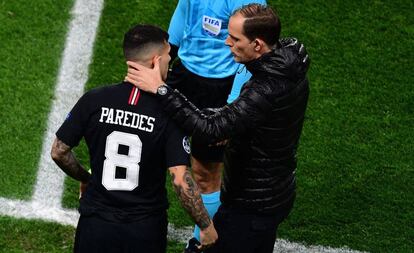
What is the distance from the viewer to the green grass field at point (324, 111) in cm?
746

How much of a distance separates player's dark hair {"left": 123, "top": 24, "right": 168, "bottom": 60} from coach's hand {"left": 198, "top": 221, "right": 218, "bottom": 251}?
1.03m

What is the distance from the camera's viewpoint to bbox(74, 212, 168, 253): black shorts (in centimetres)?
555

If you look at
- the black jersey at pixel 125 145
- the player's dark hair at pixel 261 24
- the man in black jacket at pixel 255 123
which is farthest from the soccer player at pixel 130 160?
the player's dark hair at pixel 261 24

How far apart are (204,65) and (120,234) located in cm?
198

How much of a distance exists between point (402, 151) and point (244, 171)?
2887 mm

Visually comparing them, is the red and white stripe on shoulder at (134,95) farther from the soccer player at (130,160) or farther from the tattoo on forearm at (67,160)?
the tattoo on forearm at (67,160)

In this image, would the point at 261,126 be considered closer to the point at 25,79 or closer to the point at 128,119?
the point at 128,119

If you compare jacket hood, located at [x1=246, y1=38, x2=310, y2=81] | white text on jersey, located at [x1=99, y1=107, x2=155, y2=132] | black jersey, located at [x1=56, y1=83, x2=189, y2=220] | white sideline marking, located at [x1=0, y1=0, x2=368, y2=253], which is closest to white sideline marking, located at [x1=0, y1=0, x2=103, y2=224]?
white sideline marking, located at [x1=0, y1=0, x2=368, y2=253]

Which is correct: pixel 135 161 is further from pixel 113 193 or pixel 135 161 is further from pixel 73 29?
pixel 73 29

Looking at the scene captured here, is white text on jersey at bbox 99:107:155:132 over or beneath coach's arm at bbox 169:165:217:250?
over

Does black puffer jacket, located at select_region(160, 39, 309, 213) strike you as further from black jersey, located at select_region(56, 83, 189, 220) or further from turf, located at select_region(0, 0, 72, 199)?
turf, located at select_region(0, 0, 72, 199)

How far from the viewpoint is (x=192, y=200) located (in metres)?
5.52

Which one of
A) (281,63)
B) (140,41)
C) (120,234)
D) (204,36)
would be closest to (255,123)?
(281,63)

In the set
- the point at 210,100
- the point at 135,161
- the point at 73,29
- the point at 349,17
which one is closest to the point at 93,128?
the point at 135,161
